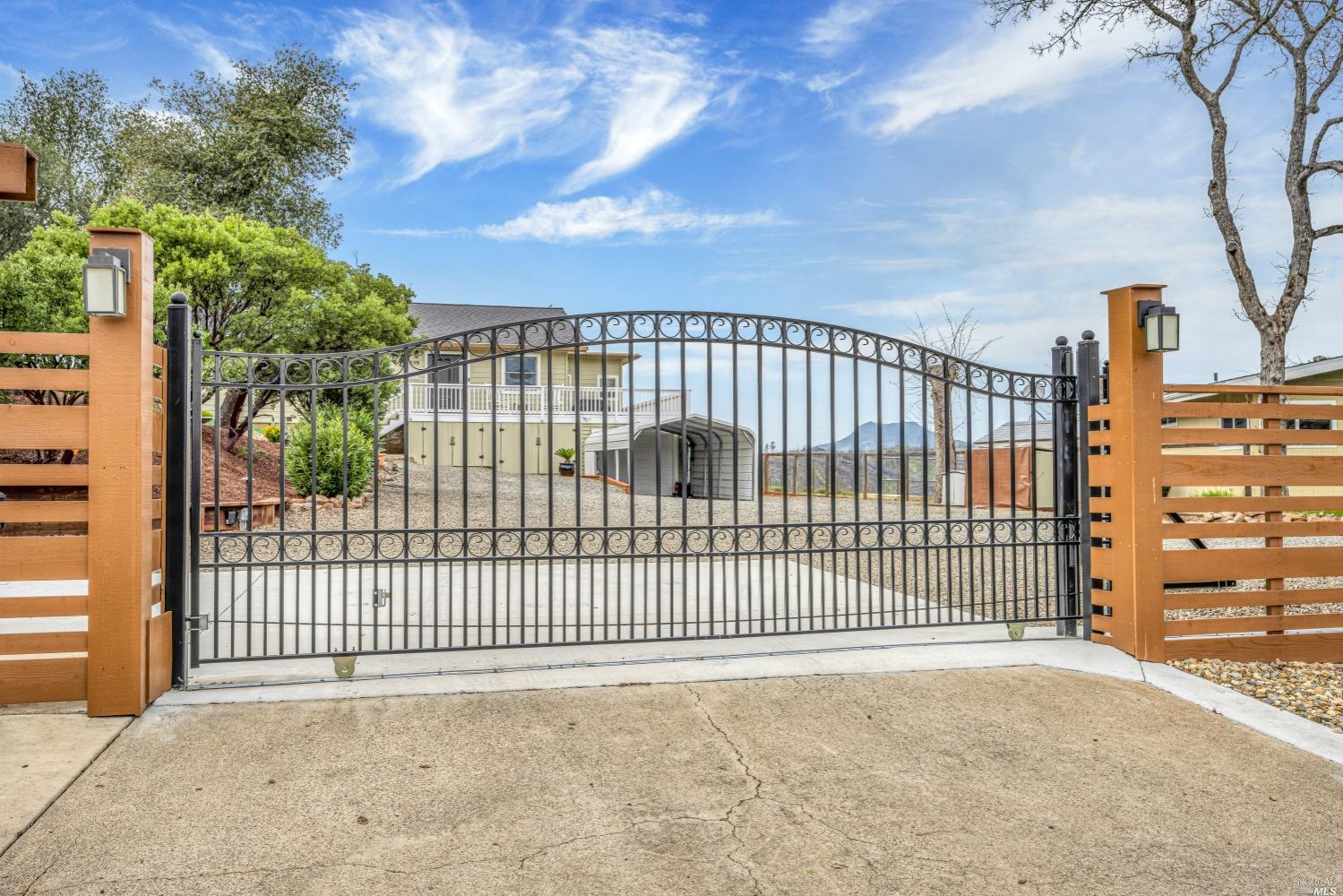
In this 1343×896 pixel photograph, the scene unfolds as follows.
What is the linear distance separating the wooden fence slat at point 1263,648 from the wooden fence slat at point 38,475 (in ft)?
20.6

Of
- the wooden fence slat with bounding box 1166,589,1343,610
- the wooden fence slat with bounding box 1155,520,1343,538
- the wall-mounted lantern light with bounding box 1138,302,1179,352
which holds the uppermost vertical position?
the wall-mounted lantern light with bounding box 1138,302,1179,352

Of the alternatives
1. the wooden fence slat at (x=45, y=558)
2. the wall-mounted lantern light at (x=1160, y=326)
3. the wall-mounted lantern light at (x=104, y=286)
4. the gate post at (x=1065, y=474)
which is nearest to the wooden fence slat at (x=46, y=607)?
the wooden fence slat at (x=45, y=558)

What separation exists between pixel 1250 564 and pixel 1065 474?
48.9 inches

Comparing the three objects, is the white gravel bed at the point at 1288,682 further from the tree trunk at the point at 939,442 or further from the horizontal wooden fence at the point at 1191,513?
the tree trunk at the point at 939,442

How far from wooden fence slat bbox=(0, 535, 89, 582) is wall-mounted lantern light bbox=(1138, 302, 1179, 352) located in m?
5.96

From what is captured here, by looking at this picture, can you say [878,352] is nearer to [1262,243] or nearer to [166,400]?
[166,400]

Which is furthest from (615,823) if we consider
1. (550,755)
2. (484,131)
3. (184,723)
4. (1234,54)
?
(1234,54)

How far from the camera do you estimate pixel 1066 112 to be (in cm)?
1080

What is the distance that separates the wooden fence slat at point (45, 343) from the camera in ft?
12.1

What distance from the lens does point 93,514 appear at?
3705 mm

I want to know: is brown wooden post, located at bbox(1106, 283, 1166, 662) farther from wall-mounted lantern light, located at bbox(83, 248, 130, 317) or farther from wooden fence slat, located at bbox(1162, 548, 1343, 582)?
wall-mounted lantern light, located at bbox(83, 248, 130, 317)

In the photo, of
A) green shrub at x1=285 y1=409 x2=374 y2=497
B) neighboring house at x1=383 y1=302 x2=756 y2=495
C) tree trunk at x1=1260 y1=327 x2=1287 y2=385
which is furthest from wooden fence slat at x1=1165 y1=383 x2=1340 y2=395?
green shrub at x1=285 y1=409 x2=374 y2=497

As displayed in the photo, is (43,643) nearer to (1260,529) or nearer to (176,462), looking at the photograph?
(176,462)

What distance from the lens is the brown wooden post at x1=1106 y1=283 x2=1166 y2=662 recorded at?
4742mm
